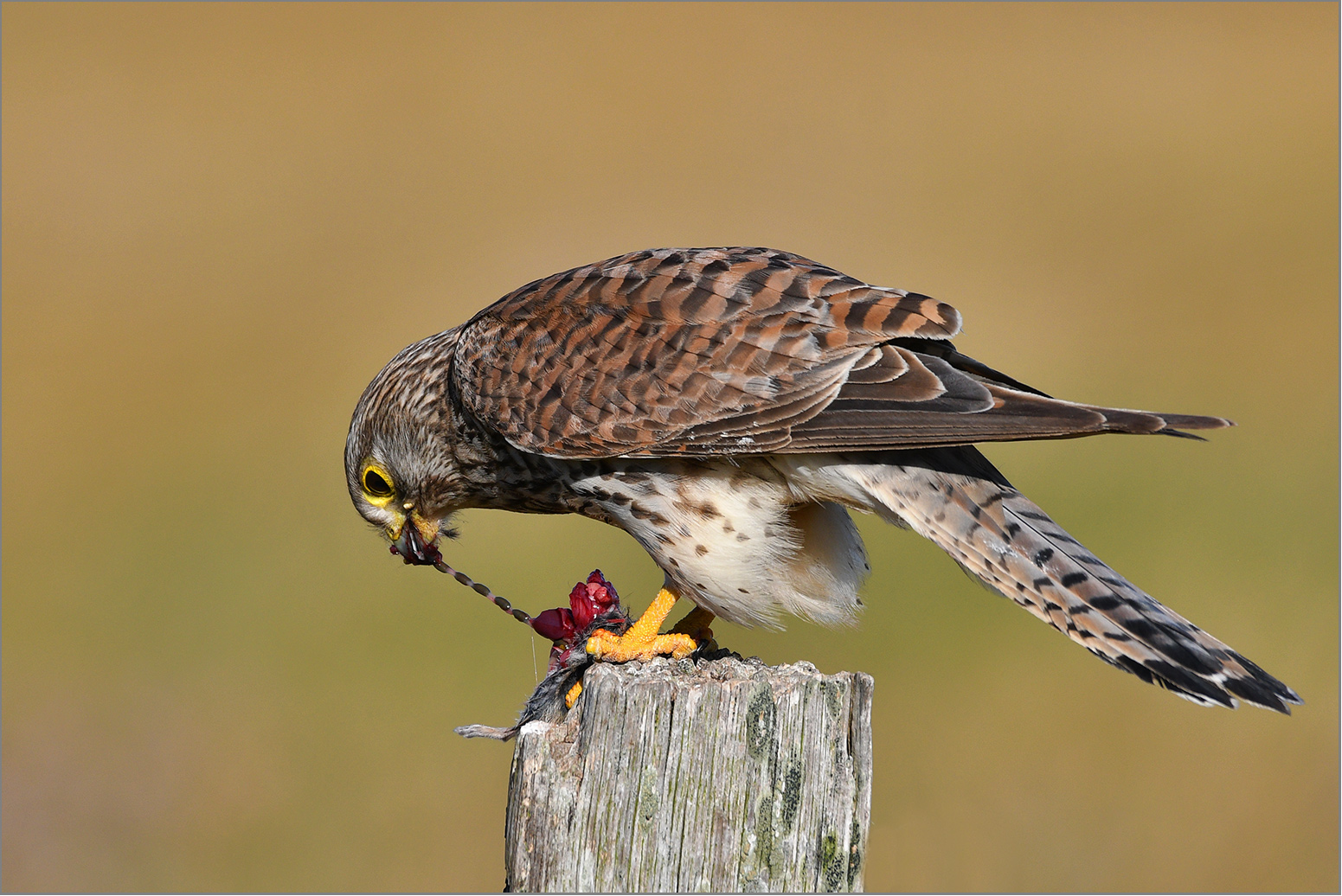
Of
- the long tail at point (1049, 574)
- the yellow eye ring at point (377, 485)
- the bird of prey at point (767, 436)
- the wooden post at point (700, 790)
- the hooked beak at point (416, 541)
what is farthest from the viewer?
the hooked beak at point (416, 541)

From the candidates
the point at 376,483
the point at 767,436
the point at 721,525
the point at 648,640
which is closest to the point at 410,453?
the point at 376,483

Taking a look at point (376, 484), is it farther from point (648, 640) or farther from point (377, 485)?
point (648, 640)

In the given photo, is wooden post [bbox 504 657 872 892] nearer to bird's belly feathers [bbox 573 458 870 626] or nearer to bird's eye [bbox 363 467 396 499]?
bird's belly feathers [bbox 573 458 870 626]

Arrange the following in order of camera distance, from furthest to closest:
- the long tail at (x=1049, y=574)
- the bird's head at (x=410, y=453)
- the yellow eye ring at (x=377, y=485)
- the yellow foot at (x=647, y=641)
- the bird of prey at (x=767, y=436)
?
the yellow eye ring at (x=377, y=485), the bird's head at (x=410, y=453), the yellow foot at (x=647, y=641), the bird of prey at (x=767, y=436), the long tail at (x=1049, y=574)

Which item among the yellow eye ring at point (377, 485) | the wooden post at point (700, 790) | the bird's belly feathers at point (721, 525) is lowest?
the wooden post at point (700, 790)

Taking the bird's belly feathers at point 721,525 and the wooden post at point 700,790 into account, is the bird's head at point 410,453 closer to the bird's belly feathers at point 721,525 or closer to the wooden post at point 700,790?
the bird's belly feathers at point 721,525

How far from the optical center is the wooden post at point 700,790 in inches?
101

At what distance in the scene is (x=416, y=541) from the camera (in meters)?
4.75

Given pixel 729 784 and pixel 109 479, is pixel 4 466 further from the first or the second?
pixel 729 784

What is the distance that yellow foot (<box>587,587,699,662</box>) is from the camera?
3.71 metres

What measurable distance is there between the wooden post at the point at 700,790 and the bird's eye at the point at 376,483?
6.78ft

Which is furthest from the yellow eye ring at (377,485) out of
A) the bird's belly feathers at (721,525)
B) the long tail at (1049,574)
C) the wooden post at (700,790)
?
the wooden post at (700,790)

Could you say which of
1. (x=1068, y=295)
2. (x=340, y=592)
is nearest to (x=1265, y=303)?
(x=1068, y=295)

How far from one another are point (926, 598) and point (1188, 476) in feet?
8.22
